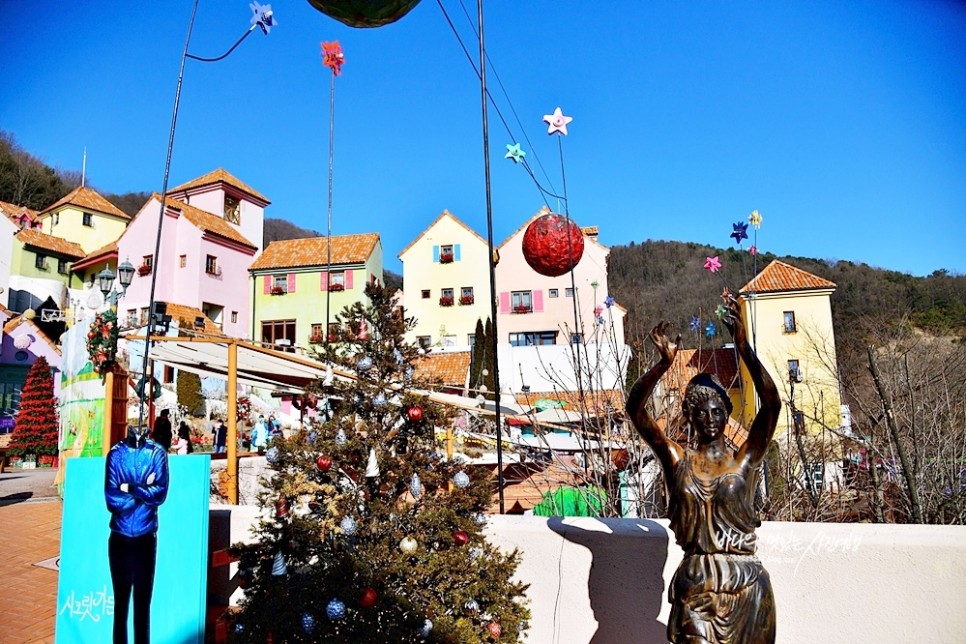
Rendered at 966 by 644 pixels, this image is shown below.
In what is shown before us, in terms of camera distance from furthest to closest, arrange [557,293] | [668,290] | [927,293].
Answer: [557,293], [668,290], [927,293]

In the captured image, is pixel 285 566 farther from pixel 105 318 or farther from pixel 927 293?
pixel 927 293

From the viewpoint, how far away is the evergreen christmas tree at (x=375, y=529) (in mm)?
3381

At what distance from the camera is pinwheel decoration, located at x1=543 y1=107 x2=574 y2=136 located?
16.8ft

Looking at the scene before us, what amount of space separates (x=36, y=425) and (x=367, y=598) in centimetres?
2051

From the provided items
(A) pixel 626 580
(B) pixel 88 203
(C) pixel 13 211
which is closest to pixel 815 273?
(A) pixel 626 580

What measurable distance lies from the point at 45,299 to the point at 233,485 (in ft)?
95.6

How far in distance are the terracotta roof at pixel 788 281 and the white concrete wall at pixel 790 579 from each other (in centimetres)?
2415

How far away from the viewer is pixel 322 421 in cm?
406

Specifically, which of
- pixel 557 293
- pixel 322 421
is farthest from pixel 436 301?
pixel 322 421

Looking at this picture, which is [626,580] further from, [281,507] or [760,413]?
[281,507]

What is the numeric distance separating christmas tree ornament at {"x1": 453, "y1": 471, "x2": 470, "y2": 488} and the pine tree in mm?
20185

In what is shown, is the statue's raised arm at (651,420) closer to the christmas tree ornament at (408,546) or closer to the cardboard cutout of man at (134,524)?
the christmas tree ornament at (408,546)

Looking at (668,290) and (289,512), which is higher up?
(668,290)

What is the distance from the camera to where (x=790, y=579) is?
321 cm
